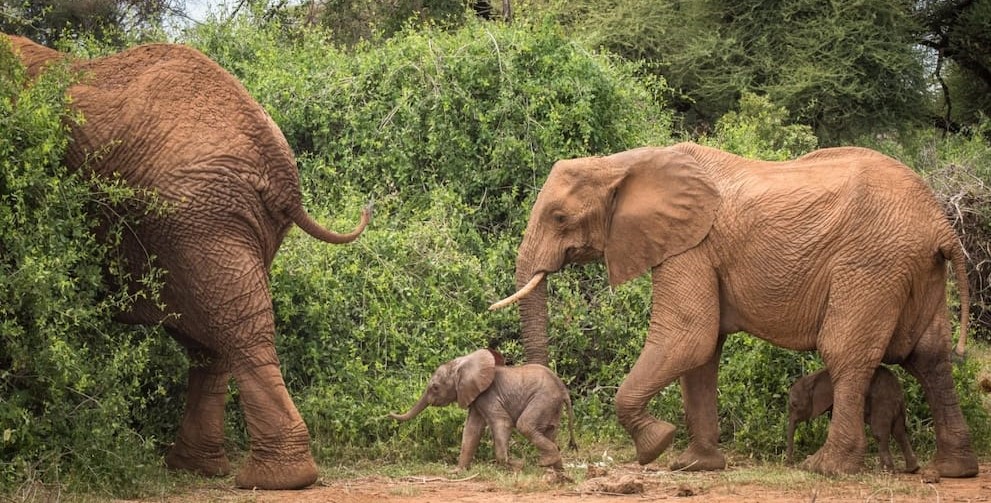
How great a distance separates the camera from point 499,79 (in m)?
11.9

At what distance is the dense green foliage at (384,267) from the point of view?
709 cm

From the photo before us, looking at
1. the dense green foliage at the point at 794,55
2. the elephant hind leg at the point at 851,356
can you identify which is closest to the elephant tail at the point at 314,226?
the elephant hind leg at the point at 851,356

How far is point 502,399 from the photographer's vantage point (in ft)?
27.3

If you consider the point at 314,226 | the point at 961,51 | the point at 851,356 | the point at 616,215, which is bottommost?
the point at 851,356

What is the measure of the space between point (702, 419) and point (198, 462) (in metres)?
2.79

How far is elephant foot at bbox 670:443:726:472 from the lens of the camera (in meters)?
8.62

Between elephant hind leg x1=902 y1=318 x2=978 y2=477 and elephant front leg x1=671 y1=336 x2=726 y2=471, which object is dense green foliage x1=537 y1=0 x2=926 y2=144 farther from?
elephant hind leg x1=902 y1=318 x2=978 y2=477

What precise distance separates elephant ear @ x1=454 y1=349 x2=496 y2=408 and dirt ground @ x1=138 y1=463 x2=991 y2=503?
1.44ft

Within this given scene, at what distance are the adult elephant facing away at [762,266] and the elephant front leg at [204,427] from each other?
1.62 metres

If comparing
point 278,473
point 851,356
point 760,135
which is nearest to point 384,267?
point 278,473

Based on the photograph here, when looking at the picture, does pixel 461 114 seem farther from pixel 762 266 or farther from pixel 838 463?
pixel 838 463

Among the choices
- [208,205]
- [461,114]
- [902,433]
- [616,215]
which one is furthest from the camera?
[461,114]

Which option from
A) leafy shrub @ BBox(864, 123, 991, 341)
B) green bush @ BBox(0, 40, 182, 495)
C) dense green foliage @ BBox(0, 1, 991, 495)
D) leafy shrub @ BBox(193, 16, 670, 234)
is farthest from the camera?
leafy shrub @ BBox(864, 123, 991, 341)

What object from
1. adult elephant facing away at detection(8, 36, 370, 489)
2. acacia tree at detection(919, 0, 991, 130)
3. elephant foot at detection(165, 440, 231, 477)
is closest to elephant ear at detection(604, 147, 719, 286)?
adult elephant facing away at detection(8, 36, 370, 489)
